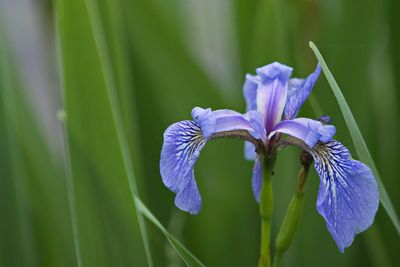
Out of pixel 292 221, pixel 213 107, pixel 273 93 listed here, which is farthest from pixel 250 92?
pixel 213 107

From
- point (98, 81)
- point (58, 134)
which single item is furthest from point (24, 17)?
point (98, 81)

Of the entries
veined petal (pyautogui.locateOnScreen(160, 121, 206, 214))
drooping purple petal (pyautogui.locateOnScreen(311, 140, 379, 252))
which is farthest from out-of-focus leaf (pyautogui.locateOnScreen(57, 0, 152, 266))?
drooping purple petal (pyautogui.locateOnScreen(311, 140, 379, 252))

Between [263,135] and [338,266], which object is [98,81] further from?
[338,266]

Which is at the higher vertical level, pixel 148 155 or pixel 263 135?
pixel 263 135

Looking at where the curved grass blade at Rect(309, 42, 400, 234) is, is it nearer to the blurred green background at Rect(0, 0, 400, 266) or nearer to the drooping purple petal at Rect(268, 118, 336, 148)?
the drooping purple petal at Rect(268, 118, 336, 148)

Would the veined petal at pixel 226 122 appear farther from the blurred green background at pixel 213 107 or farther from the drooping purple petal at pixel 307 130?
the blurred green background at pixel 213 107

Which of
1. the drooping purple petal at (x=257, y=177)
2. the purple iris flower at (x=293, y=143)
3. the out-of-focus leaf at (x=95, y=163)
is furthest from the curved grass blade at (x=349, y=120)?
the out-of-focus leaf at (x=95, y=163)
